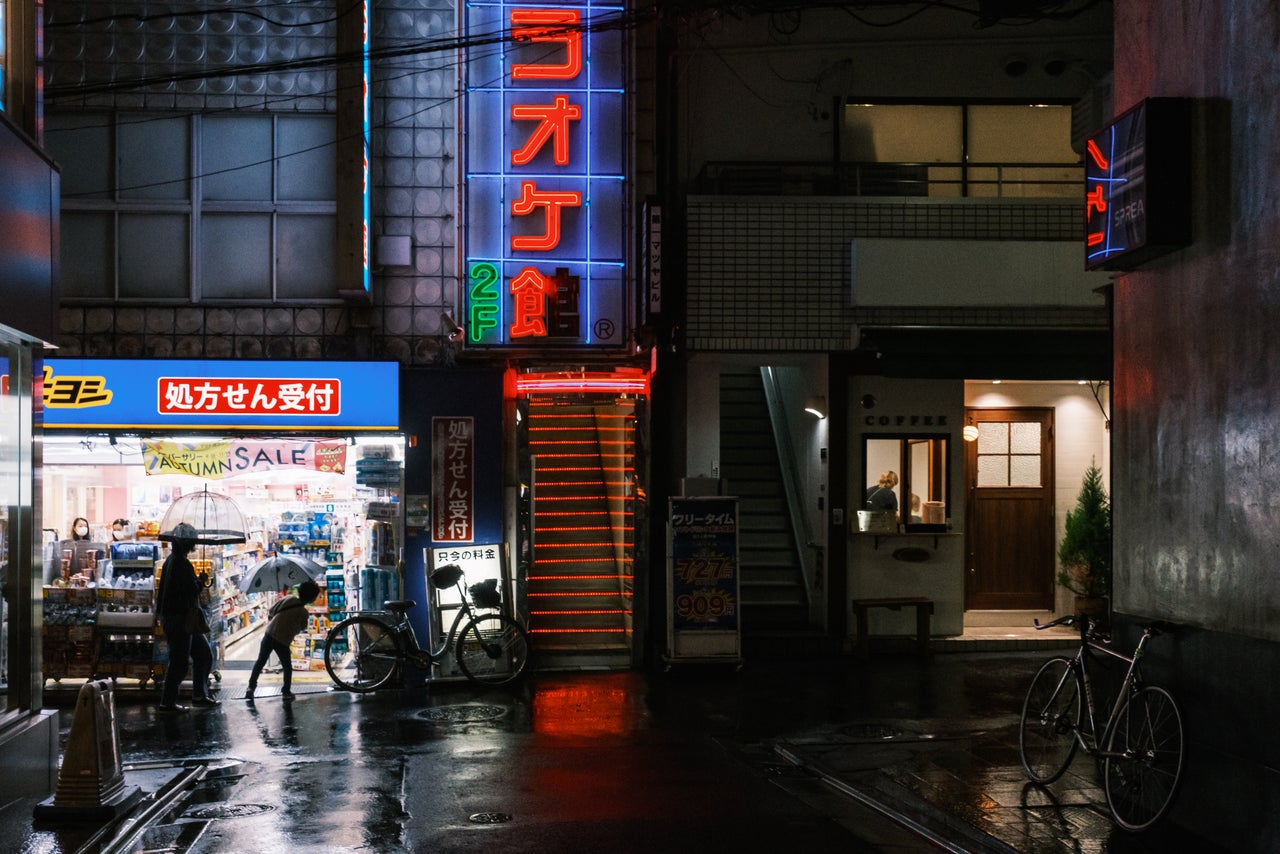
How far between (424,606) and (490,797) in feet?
22.2

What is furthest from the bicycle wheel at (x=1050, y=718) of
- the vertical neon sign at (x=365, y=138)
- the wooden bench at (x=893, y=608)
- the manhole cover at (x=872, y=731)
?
the vertical neon sign at (x=365, y=138)

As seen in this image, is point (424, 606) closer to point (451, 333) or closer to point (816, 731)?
point (451, 333)

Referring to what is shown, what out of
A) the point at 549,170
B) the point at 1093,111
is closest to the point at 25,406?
the point at 549,170

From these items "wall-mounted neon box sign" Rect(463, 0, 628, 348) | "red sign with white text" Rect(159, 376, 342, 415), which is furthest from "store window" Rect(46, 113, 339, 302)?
"wall-mounted neon box sign" Rect(463, 0, 628, 348)

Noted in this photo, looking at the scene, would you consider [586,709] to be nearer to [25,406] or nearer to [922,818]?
[922,818]

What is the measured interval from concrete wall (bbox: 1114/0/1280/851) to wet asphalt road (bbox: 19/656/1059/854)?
7.09 feet

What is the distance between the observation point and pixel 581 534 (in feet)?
60.9

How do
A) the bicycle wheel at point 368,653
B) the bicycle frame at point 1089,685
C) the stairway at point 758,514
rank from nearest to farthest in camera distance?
1. the bicycle frame at point 1089,685
2. the bicycle wheel at point 368,653
3. the stairway at point 758,514

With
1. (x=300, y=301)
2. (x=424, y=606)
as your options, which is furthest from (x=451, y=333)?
(x=424, y=606)

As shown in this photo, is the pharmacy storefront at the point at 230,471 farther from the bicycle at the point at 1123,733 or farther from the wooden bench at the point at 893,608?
the bicycle at the point at 1123,733

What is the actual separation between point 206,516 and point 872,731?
869 cm

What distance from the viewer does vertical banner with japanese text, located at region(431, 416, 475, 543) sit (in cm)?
1608

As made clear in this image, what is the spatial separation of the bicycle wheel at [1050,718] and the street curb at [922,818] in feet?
4.01

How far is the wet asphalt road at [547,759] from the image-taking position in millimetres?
8445
